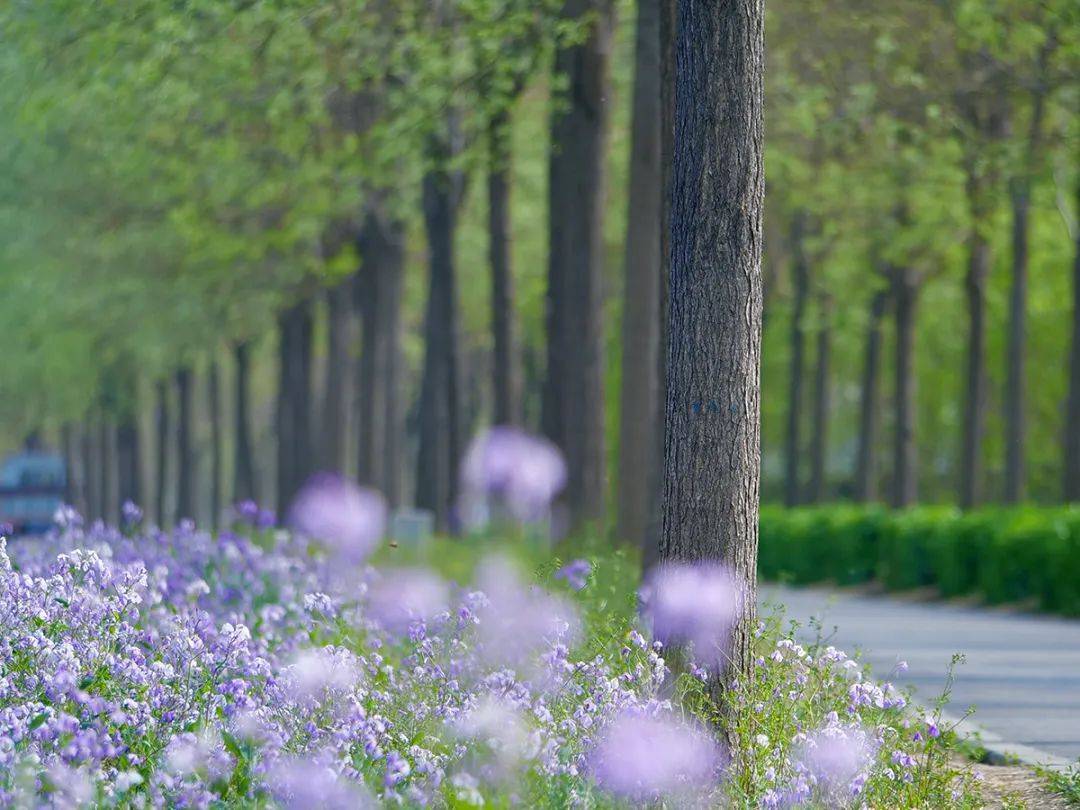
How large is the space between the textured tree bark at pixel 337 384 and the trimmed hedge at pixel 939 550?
23.7ft

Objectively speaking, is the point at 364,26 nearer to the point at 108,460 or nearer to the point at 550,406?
the point at 550,406

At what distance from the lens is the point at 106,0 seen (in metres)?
11.8

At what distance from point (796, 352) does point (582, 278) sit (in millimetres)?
15386

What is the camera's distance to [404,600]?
985 centimetres

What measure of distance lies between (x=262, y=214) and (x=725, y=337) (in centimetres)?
1876

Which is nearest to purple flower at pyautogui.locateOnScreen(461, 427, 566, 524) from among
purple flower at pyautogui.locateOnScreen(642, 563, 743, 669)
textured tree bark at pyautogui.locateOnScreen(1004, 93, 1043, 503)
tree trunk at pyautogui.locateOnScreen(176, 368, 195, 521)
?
textured tree bark at pyautogui.locateOnScreen(1004, 93, 1043, 503)

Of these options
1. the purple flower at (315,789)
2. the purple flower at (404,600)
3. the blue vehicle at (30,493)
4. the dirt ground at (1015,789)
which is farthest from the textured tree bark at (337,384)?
the purple flower at (315,789)

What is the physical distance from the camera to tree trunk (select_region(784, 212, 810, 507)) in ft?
104

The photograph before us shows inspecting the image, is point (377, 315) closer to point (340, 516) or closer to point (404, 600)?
point (340, 516)

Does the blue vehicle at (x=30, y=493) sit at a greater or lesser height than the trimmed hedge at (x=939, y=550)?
lesser

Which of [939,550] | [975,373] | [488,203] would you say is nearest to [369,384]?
[488,203]

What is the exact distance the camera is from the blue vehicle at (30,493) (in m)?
42.2

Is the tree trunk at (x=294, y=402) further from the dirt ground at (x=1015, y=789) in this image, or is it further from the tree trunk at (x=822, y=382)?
the dirt ground at (x=1015, y=789)

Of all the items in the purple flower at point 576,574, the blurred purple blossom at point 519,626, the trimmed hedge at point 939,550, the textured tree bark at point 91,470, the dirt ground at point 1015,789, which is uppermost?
the blurred purple blossom at point 519,626
